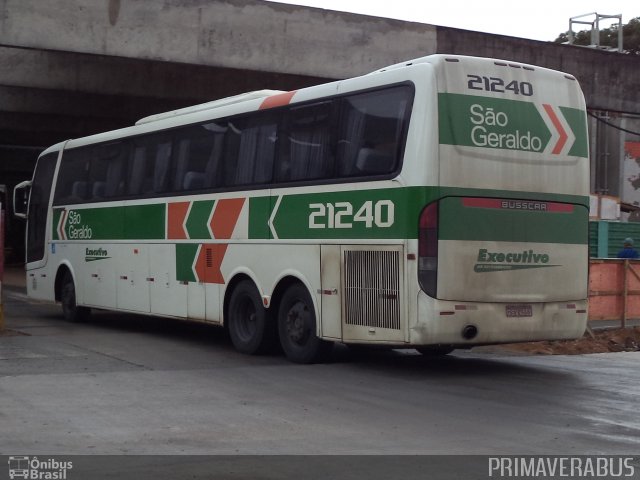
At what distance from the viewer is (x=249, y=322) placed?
14977 millimetres

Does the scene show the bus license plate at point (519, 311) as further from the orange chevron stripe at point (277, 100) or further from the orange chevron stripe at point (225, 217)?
the orange chevron stripe at point (225, 217)

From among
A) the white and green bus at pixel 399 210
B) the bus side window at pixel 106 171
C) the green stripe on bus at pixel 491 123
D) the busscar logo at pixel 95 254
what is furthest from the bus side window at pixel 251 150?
the busscar logo at pixel 95 254

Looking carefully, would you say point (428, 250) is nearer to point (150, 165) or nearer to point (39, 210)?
point (150, 165)

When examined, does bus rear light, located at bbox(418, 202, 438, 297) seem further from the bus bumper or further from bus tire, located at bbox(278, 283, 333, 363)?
bus tire, located at bbox(278, 283, 333, 363)

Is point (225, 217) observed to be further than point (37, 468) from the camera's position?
Yes

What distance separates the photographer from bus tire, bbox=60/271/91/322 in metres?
20.2

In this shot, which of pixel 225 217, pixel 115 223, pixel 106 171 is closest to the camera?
pixel 225 217

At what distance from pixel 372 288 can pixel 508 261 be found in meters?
1.63

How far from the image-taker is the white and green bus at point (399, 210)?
12086mm

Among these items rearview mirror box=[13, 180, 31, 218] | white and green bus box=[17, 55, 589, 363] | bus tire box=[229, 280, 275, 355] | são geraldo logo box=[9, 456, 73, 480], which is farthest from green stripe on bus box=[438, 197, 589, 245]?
rearview mirror box=[13, 180, 31, 218]

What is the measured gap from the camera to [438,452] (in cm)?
820

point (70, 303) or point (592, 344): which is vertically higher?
point (70, 303)

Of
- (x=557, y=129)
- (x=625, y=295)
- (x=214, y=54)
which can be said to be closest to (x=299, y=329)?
(x=557, y=129)

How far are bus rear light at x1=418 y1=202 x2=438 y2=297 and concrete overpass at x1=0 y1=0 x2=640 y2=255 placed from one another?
12389 mm
